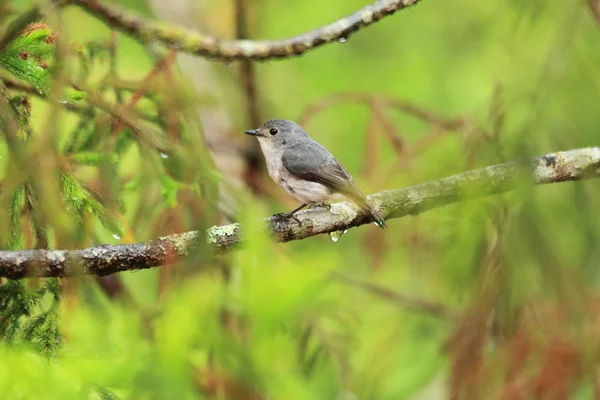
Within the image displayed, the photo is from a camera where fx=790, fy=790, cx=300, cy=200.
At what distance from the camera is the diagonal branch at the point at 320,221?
2357 millimetres

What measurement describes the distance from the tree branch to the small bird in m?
0.75

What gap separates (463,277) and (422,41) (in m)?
5.59

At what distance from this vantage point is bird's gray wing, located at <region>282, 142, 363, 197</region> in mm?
4293

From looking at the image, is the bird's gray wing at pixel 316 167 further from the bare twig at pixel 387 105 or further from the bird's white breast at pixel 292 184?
the bare twig at pixel 387 105

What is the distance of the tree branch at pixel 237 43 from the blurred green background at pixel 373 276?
A: 211 mm

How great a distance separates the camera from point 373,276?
5578 millimetres

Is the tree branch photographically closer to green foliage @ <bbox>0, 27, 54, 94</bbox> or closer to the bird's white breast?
green foliage @ <bbox>0, 27, 54, 94</bbox>

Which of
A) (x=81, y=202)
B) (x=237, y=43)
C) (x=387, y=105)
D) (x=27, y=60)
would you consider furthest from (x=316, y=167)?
(x=27, y=60)

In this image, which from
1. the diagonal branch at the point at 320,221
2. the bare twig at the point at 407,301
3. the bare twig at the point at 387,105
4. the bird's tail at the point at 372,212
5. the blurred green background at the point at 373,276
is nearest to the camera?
the blurred green background at the point at 373,276

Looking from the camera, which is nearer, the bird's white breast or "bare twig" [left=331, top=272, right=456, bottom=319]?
the bird's white breast

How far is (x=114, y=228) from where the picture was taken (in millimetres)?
2805

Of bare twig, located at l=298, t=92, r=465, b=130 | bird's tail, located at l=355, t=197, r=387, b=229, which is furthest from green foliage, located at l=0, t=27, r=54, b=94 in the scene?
bare twig, located at l=298, t=92, r=465, b=130

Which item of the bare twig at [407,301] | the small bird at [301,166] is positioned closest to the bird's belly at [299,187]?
the small bird at [301,166]

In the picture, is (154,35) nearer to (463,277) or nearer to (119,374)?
(463,277)
